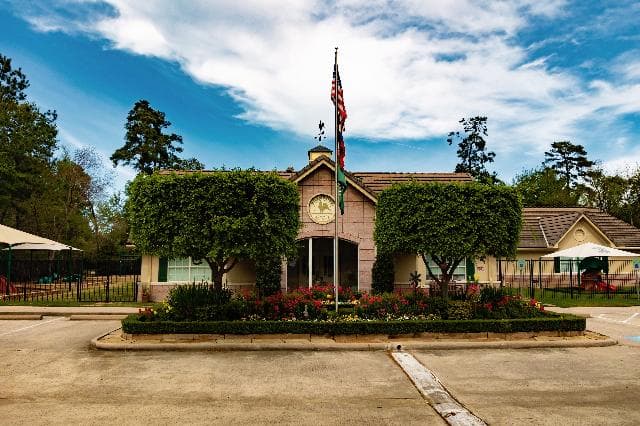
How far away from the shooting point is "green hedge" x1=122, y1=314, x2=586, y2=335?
12164mm

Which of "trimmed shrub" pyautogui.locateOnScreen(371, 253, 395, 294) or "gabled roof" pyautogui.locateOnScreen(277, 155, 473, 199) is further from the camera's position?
"gabled roof" pyautogui.locateOnScreen(277, 155, 473, 199)

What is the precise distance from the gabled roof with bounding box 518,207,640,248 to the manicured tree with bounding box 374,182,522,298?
17904 millimetres

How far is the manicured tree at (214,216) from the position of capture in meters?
12.7

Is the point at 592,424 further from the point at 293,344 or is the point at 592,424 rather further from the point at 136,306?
the point at 136,306

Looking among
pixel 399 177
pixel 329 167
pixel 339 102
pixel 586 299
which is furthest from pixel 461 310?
pixel 586 299

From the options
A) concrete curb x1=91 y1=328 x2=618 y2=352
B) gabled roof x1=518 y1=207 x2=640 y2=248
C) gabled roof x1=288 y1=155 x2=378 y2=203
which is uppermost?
gabled roof x1=288 y1=155 x2=378 y2=203

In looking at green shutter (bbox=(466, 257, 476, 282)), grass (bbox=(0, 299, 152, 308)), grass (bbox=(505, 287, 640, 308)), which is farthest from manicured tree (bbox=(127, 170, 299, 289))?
grass (bbox=(505, 287, 640, 308))

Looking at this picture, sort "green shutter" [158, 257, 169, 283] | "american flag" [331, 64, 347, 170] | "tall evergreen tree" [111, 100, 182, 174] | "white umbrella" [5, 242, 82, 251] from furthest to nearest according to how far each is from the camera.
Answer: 1. "tall evergreen tree" [111, 100, 182, 174]
2. "white umbrella" [5, 242, 82, 251]
3. "green shutter" [158, 257, 169, 283]
4. "american flag" [331, 64, 347, 170]

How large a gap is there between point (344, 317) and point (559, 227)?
24.9 m

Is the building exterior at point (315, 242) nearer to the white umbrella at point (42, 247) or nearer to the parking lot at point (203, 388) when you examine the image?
the white umbrella at point (42, 247)

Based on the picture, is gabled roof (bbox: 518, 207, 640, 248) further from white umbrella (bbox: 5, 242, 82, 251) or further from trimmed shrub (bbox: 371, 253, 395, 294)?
white umbrella (bbox: 5, 242, 82, 251)

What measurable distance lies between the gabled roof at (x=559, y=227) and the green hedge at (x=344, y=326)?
63.9ft

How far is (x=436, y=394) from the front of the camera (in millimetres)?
8039

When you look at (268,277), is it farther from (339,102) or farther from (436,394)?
(436,394)
